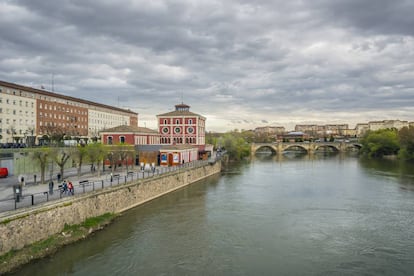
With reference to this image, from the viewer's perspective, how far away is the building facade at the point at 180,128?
5428 cm

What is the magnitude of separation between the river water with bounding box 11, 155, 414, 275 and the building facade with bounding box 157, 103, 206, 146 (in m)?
23.4

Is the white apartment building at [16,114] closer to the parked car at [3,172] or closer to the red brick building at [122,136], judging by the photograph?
the red brick building at [122,136]

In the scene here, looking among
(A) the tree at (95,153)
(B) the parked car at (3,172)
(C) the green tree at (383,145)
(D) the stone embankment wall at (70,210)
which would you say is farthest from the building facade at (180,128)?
(C) the green tree at (383,145)

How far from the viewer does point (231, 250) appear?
57.5 ft

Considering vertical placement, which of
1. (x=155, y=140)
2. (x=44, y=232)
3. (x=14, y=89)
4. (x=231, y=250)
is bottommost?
(x=231, y=250)

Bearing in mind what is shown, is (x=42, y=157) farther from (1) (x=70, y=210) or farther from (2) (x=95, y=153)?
(1) (x=70, y=210)

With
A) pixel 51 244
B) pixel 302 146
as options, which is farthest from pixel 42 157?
pixel 302 146

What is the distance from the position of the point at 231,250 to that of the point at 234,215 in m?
6.90

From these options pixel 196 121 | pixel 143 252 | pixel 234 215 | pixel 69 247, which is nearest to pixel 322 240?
pixel 234 215

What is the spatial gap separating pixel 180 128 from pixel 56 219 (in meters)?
37.4

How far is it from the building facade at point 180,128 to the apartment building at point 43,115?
62.1 ft

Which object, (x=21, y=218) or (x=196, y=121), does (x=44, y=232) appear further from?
(x=196, y=121)

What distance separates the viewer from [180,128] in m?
54.6

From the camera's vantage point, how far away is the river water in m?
15.4
